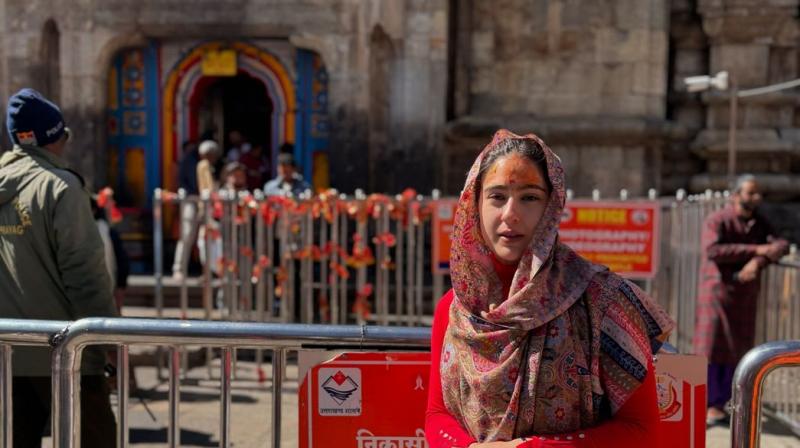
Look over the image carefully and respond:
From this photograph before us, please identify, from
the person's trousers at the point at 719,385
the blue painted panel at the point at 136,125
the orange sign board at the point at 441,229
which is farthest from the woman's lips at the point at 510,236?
the blue painted panel at the point at 136,125

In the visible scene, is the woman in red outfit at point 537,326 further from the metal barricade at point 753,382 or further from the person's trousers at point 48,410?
the person's trousers at point 48,410

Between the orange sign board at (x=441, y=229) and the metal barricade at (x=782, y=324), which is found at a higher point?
the orange sign board at (x=441, y=229)

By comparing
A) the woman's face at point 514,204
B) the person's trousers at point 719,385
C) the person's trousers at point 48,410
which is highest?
the woman's face at point 514,204

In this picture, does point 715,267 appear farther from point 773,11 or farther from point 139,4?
point 139,4

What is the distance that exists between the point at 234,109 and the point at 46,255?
1033 centimetres

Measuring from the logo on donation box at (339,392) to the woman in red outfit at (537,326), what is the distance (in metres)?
0.78

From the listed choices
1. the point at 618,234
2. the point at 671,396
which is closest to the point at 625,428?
the point at 671,396

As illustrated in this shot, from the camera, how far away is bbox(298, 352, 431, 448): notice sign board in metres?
3.11

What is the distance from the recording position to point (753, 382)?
9.30 ft

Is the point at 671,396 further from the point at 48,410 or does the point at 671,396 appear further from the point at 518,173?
the point at 48,410

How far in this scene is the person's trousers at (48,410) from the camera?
12.4 feet

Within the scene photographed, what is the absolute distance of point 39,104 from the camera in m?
3.88

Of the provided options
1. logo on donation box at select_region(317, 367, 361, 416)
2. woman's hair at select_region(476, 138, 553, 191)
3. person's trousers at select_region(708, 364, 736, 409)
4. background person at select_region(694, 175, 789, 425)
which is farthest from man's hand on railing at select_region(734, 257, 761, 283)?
woman's hair at select_region(476, 138, 553, 191)

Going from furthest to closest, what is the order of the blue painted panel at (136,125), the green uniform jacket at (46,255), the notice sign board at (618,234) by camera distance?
1. the blue painted panel at (136,125)
2. the notice sign board at (618,234)
3. the green uniform jacket at (46,255)
